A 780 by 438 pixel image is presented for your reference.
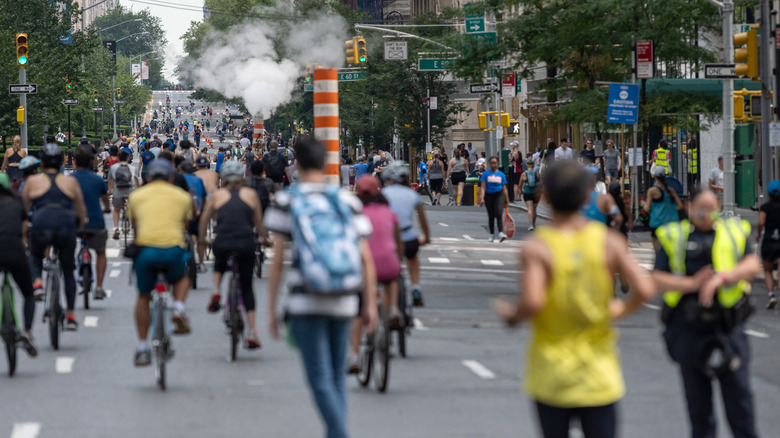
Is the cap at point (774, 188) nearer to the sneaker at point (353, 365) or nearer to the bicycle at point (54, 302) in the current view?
the sneaker at point (353, 365)

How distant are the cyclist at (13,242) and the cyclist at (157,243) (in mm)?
971

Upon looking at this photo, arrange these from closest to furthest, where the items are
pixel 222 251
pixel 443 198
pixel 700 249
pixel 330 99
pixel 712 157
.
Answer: pixel 700 249
pixel 222 251
pixel 330 99
pixel 712 157
pixel 443 198

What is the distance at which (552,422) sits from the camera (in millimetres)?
5469

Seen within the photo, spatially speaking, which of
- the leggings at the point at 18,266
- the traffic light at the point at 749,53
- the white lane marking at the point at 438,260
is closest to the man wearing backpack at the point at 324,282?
the leggings at the point at 18,266

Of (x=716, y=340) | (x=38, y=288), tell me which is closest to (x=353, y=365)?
(x=716, y=340)

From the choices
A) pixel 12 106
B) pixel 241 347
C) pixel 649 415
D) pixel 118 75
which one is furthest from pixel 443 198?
pixel 118 75

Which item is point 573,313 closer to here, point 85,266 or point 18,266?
point 18,266

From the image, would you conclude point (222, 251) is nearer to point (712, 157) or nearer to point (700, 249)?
point (700, 249)

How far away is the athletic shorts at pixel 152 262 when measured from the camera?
10.9m

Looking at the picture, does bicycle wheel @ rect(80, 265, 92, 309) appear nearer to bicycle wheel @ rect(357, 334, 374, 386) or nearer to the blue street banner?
bicycle wheel @ rect(357, 334, 374, 386)

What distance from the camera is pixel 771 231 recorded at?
1702cm

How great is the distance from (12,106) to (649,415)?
43576mm

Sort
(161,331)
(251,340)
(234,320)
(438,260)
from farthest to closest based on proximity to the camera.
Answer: (438,260) < (251,340) < (234,320) < (161,331)

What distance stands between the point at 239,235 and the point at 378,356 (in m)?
2.12
